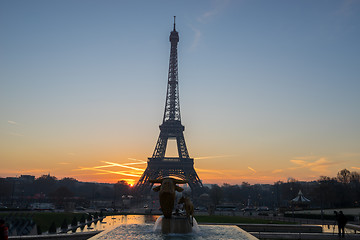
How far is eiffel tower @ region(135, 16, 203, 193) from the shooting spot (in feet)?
288

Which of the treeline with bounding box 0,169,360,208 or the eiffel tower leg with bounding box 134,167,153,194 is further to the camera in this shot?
the treeline with bounding box 0,169,360,208

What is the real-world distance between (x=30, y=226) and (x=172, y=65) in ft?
233

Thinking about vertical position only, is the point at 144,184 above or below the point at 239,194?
above

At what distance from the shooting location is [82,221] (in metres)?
37.8

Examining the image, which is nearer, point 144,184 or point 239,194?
point 144,184

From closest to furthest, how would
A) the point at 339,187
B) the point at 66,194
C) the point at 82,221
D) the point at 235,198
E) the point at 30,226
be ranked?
the point at 30,226 → the point at 82,221 → the point at 339,187 → the point at 66,194 → the point at 235,198

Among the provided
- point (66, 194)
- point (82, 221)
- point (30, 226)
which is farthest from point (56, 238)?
point (66, 194)

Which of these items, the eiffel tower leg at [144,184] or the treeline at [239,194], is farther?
the treeline at [239,194]

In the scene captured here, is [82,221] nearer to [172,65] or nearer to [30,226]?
[30,226]

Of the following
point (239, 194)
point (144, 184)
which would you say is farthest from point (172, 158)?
point (239, 194)

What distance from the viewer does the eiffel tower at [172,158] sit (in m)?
87.9

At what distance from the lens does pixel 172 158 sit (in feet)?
299

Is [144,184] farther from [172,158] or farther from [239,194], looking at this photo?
[239,194]

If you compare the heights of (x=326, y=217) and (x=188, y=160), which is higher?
(x=188, y=160)
